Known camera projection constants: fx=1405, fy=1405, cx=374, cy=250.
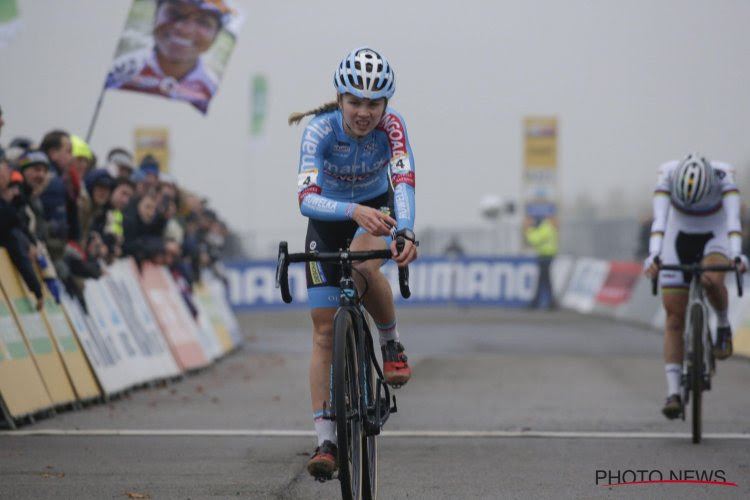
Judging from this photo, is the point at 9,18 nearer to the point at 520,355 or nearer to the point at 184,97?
the point at 184,97

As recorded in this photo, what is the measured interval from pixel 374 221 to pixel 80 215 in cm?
674

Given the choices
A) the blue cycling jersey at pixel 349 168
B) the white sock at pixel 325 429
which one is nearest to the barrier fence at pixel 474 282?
the blue cycling jersey at pixel 349 168

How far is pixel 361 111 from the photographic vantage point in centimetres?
668

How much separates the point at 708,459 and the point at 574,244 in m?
31.8

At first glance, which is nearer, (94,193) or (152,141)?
(94,193)

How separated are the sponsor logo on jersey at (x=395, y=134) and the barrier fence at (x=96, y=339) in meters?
4.20

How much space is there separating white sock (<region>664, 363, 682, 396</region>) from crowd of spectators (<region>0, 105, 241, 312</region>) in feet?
15.7

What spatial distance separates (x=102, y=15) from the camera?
88.6ft

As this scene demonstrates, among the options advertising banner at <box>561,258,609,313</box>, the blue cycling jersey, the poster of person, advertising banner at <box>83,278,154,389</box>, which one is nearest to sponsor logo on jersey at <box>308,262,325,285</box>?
the blue cycling jersey

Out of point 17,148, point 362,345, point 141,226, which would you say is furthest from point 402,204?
point 141,226

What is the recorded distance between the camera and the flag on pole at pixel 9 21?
12.8 m

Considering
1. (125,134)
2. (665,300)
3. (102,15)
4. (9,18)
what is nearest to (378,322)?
(665,300)

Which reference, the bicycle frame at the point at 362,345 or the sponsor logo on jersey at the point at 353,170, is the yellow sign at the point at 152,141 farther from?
the bicycle frame at the point at 362,345

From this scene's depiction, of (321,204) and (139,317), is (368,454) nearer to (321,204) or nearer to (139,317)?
(321,204)
